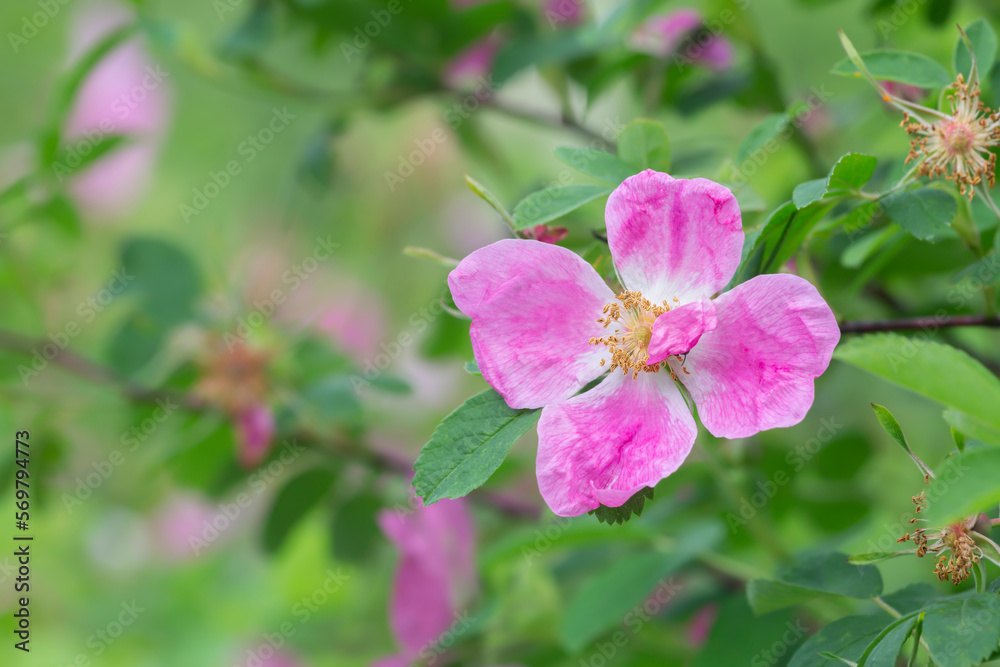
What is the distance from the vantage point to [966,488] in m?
0.31

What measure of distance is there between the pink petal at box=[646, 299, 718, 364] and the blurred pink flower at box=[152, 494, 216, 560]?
57.3 inches

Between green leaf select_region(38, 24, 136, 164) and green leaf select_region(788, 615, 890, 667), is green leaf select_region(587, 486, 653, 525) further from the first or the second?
green leaf select_region(38, 24, 136, 164)

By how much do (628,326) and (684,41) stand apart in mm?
478

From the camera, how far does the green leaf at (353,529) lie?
3.19ft

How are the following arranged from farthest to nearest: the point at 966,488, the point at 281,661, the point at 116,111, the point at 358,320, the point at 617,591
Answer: the point at 358,320
the point at 116,111
the point at 281,661
the point at 617,591
the point at 966,488

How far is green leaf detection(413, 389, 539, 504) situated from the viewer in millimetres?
405

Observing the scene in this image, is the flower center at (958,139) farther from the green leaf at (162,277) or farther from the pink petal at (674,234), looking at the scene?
the green leaf at (162,277)

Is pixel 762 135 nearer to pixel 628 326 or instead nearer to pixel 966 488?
pixel 628 326

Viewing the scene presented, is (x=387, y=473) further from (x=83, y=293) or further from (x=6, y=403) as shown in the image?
(x=83, y=293)

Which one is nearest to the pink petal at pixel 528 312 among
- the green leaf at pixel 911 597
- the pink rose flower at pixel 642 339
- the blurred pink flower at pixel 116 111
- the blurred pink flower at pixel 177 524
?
the pink rose flower at pixel 642 339

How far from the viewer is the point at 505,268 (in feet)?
1.40

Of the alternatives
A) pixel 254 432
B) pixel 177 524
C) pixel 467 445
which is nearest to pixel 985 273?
pixel 467 445

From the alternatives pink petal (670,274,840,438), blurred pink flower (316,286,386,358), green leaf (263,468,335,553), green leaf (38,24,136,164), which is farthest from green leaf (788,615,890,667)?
blurred pink flower (316,286,386,358)

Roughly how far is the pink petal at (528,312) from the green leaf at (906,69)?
0.21 m
